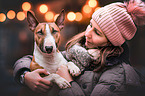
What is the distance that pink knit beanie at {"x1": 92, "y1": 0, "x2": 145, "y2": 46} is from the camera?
39.4 inches

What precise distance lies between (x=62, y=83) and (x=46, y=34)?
308 mm

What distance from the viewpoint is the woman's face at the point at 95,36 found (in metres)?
1.05

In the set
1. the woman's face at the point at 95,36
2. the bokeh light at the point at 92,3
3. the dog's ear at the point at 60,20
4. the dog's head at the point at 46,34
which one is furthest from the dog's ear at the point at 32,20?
the bokeh light at the point at 92,3

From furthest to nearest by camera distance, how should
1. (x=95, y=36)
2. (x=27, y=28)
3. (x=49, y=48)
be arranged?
(x=27, y=28), (x=95, y=36), (x=49, y=48)

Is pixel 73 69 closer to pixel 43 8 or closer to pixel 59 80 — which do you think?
pixel 59 80

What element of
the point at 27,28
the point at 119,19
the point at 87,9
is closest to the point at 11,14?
the point at 27,28

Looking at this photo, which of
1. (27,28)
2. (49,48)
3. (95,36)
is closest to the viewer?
(49,48)

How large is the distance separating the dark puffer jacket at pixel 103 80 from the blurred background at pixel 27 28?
0.17 meters

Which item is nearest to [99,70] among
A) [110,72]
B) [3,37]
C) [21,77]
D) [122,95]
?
[110,72]

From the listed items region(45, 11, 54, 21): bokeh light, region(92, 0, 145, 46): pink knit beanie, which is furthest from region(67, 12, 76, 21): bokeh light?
region(92, 0, 145, 46): pink knit beanie

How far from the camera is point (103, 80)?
1.03 meters

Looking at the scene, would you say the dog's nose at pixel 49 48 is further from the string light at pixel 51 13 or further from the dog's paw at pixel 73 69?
the string light at pixel 51 13

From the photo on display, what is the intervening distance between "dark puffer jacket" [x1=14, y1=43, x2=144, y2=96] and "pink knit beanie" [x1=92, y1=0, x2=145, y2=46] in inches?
6.8

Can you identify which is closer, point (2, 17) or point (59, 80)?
point (59, 80)
